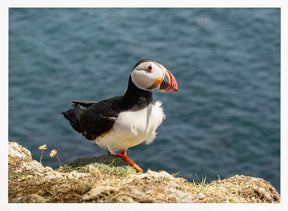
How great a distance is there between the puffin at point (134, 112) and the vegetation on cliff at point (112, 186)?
1.34 feet

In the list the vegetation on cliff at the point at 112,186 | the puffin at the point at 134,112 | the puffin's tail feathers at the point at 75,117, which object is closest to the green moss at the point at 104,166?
the vegetation on cliff at the point at 112,186

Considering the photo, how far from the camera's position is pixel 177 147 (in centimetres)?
1121

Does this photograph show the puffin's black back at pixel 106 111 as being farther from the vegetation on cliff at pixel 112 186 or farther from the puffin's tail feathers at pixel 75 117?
the vegetation on cliff at pixel 112 186

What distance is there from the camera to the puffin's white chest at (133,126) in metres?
5.45

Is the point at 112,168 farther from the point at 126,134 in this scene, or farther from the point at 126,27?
the point at 126,27

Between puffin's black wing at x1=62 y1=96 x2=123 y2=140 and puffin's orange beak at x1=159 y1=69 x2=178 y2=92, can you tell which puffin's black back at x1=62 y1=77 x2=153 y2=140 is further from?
puffin's orange beak at x1=159 y1=69 x2=178 y2=92

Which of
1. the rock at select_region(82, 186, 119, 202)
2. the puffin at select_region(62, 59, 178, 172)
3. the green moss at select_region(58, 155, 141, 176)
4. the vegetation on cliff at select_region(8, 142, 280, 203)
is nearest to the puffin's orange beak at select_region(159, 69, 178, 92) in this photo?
the puffin at select_region(62, 59, 178, 172)

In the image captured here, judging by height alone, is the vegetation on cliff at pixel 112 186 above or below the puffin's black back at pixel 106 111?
below

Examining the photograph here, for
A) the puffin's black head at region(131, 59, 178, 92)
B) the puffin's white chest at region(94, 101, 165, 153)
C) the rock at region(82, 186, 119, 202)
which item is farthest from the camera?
the puffin's white chest at region(94, 101, 165, 153)

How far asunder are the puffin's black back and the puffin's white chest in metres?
0.07

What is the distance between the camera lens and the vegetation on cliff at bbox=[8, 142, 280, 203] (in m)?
4.61

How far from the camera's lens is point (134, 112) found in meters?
5.47

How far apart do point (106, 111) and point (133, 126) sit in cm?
50
